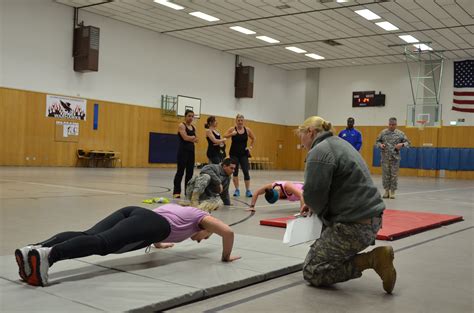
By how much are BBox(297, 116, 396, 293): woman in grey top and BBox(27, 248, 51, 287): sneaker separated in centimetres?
Answer: 175

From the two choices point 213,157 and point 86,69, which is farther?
point 86,69

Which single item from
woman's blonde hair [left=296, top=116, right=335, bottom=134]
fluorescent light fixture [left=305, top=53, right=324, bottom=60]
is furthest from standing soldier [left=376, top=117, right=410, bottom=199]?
fluorescent light fixture [left=305, top=53, right=324, bottom=60]

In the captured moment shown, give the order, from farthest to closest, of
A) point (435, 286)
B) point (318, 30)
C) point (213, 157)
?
point (318, 30)
point (213, 157)
point (435, 286)

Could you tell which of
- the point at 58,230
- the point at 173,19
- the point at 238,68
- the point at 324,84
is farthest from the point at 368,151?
the point at 58,230

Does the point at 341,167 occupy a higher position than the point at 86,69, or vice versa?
the point at 86,69

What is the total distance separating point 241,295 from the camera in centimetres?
328

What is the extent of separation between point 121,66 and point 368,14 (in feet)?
33.6

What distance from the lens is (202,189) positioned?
7.27 meters

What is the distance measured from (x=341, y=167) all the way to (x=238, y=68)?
24.0m

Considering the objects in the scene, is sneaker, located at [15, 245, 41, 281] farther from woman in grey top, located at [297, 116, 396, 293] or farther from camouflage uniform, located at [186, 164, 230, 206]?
camouflage uniform, located at [186, 164, 230, 206]

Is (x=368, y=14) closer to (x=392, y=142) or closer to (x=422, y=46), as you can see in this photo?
(x=422, y=46)

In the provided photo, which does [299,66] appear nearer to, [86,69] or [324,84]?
[324,84]

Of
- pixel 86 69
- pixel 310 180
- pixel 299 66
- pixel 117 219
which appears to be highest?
pixel 299 66

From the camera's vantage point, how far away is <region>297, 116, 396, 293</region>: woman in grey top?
345 centimetres
